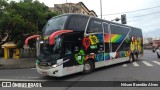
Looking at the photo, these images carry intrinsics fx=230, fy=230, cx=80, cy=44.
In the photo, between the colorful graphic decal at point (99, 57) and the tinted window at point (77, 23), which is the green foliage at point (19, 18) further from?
the colorful graphic decal at point (99, 57)

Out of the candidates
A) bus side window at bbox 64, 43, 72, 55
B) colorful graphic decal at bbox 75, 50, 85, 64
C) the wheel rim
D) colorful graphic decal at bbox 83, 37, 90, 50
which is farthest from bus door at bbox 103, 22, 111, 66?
bus side window at bbox 64, 43, 72, 55

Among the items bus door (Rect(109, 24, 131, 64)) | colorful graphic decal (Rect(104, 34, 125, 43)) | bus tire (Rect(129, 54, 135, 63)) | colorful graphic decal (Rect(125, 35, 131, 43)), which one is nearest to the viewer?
colorful graphic decal (Rect(104, 34, 125, 43))

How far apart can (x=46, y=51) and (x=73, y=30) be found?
202cm

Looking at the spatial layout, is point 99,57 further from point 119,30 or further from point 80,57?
point 119,30

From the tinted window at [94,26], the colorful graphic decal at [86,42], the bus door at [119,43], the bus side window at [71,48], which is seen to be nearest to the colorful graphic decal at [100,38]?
the tinted window at [94,26]

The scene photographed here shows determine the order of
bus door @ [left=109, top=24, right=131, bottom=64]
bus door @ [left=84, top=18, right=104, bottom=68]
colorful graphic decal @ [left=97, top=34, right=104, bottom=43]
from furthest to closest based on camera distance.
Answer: bus door @ [left=109, top=24, right=131, bottom=64] → colorful graphic decal @ [left=97, top=34, right=104, bottom=43] → bus door @ [left=84, top=18, right=104, bottom=68]

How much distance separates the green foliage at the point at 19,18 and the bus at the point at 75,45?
969cm

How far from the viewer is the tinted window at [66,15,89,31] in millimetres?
13274

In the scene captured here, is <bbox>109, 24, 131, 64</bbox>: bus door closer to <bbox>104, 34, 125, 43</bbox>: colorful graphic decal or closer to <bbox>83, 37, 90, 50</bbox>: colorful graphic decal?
<bbox>104, 34, 125, 43</bbox>: colorful graphic decal

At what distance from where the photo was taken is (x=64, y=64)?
488 inches

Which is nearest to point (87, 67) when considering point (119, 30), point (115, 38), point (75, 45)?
point (75, 45)

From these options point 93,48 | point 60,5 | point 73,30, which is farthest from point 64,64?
point 60,5

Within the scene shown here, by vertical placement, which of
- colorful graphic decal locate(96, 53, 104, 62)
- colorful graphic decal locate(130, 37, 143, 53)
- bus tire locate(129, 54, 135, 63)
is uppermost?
colorful graphic decal locate(130, 37, 143, 53)

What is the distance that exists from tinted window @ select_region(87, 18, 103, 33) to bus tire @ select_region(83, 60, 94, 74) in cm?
202
